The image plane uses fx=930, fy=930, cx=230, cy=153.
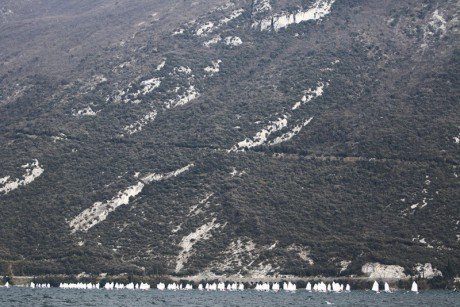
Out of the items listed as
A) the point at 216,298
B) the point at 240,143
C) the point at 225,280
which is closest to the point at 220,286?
the point at 225,280

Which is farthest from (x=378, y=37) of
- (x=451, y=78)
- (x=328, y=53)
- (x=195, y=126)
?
(x=195, y=126)

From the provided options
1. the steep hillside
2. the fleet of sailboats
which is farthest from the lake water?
the steep hillside

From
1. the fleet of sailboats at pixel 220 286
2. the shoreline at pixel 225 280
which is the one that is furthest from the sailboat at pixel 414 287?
the shoreline at pixel 225 280

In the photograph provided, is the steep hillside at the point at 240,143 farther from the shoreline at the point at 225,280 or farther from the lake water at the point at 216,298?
the lake water at the point at 216,298

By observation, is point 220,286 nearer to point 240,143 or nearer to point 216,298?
point 216,298

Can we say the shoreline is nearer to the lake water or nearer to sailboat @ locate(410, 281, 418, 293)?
sailboat @ locate(410, 281, 418, 293)

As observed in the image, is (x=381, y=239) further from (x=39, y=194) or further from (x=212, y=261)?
(x=39, y=194)
